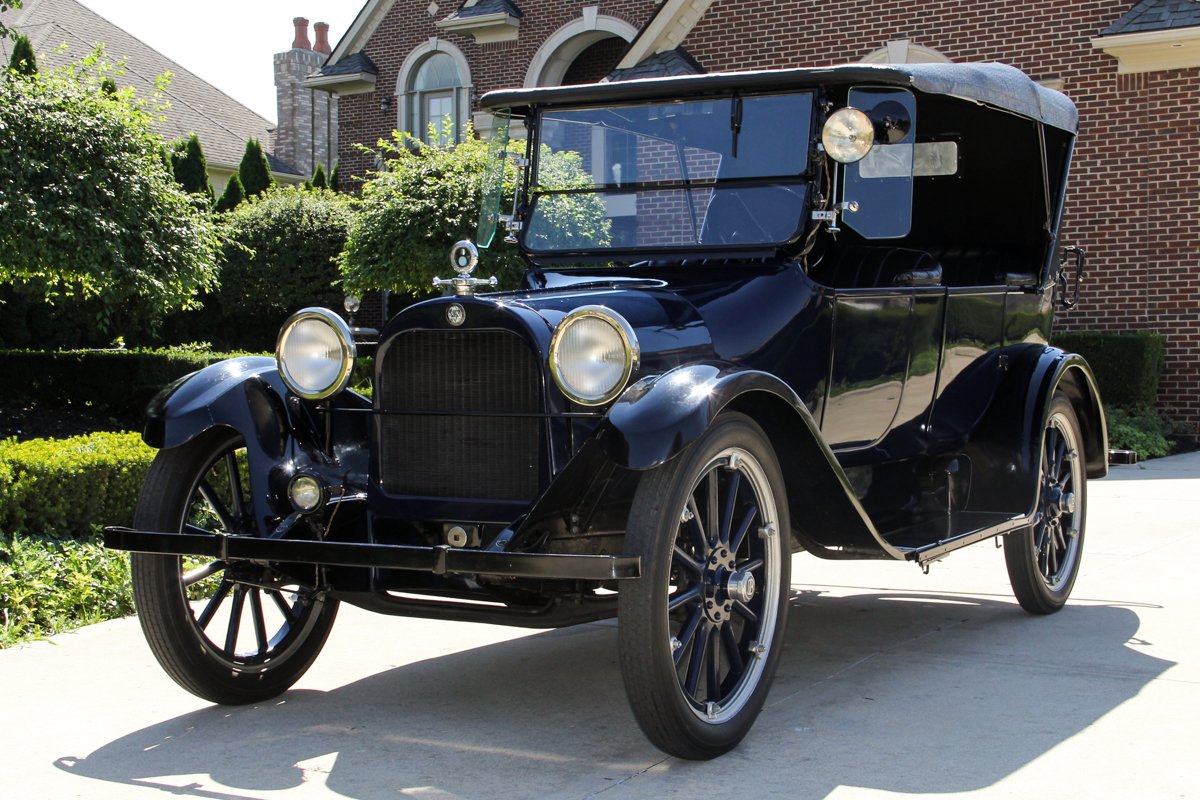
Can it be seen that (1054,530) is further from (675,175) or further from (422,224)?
(422,224)

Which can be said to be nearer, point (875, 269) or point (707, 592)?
point (707, 592)

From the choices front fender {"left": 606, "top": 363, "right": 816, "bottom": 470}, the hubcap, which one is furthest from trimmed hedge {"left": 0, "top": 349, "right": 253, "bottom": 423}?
front fender {"left": 606, "top": 363, "right": 816, "bottom": 470}

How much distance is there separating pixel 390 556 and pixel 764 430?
1257mm

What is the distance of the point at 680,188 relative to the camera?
5082 millimetres

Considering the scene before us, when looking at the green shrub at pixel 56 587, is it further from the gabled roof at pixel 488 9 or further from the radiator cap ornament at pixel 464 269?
the gabled roof at pixel 488 9

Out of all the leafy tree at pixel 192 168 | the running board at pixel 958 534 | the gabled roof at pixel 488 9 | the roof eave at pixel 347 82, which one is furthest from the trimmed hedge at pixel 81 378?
the leafy tree at pixel 192 168

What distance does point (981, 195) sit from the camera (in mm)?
6426

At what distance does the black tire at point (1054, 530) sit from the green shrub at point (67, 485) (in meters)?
4.34

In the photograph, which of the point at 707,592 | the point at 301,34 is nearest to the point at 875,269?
the point at 707,592

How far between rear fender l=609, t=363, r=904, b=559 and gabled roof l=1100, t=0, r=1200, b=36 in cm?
1070

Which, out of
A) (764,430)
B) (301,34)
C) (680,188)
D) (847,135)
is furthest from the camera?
(301,34)

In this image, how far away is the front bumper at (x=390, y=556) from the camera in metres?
3.48

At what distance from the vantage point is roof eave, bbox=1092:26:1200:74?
13266 millimetres

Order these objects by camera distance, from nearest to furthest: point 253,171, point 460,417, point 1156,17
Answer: point 460,417
point 1156,17
point 253,171
